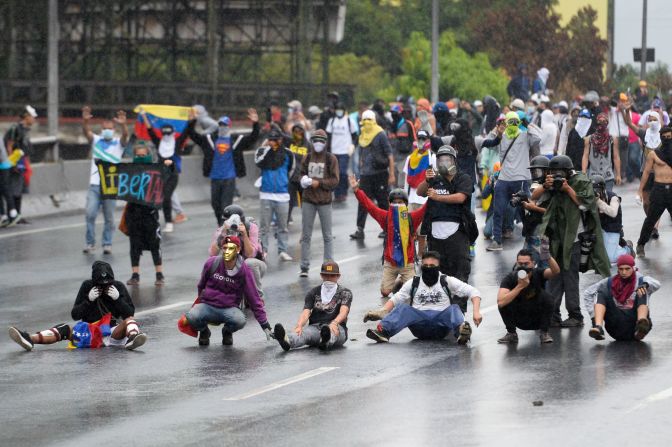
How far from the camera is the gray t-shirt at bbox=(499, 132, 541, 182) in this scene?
22.6 metres

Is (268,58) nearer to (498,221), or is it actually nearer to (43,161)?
(43,161)

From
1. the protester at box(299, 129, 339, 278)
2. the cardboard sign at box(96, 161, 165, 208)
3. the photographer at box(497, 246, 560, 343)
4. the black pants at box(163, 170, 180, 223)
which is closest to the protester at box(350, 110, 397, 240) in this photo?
the protester at box(299, 129, 339, 278)

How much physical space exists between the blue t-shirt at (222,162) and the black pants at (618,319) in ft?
32.2

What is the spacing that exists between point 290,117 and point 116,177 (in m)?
8.18

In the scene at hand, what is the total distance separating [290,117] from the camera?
30.4 metres

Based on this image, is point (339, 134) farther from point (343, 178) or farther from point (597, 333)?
point (597, 333)

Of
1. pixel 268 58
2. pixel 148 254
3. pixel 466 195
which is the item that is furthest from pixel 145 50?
pixel 466 195

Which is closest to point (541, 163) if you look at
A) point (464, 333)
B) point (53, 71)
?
point (464, 333)

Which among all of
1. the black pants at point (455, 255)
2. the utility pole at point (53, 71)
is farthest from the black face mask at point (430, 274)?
the utility pole at point (53, 71)

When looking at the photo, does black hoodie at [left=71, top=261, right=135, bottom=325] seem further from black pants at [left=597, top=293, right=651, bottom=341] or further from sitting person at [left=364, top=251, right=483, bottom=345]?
black pants at [left=597, top=293, right=651, bottom=341]

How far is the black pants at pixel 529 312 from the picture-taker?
634 inches

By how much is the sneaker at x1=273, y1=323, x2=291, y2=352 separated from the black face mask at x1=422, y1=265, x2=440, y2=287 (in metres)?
1.48

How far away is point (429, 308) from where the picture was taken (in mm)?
16344

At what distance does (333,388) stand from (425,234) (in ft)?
15.1
